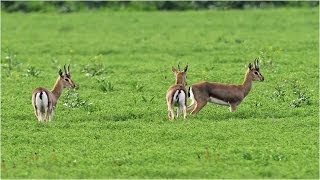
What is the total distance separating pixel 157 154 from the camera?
1269 cm

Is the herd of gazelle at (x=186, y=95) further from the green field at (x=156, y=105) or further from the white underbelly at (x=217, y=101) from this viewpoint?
the green field at (x=156, y=105)

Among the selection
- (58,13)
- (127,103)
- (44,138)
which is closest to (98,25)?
(58,13)

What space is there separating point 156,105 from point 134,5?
20363 mm

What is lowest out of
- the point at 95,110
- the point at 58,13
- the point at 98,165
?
the point at 98,165

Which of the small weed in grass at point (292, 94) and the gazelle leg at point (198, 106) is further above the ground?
the small weed in grass at point (292, 94)

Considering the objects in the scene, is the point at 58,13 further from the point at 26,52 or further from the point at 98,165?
the point at 98,165

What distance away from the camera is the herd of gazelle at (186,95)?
1492 centimetres

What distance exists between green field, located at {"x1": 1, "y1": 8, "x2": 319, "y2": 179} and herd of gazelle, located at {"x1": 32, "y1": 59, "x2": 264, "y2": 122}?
0.25 m

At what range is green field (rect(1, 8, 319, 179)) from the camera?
12281mm

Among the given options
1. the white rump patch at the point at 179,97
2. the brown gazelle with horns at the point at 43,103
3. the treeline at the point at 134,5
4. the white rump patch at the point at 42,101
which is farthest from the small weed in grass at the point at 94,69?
the treeline at the point at 134,5

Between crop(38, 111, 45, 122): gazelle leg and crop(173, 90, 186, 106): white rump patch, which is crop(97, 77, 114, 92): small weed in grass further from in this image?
crop(173, 90, 186, 106): white rump patch

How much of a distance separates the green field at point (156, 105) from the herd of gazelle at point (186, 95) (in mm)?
252

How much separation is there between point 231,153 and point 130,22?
2067 centimetres

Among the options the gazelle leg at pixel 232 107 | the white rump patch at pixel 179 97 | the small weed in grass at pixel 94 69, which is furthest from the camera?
the small weed in grass at pixel 94 69
